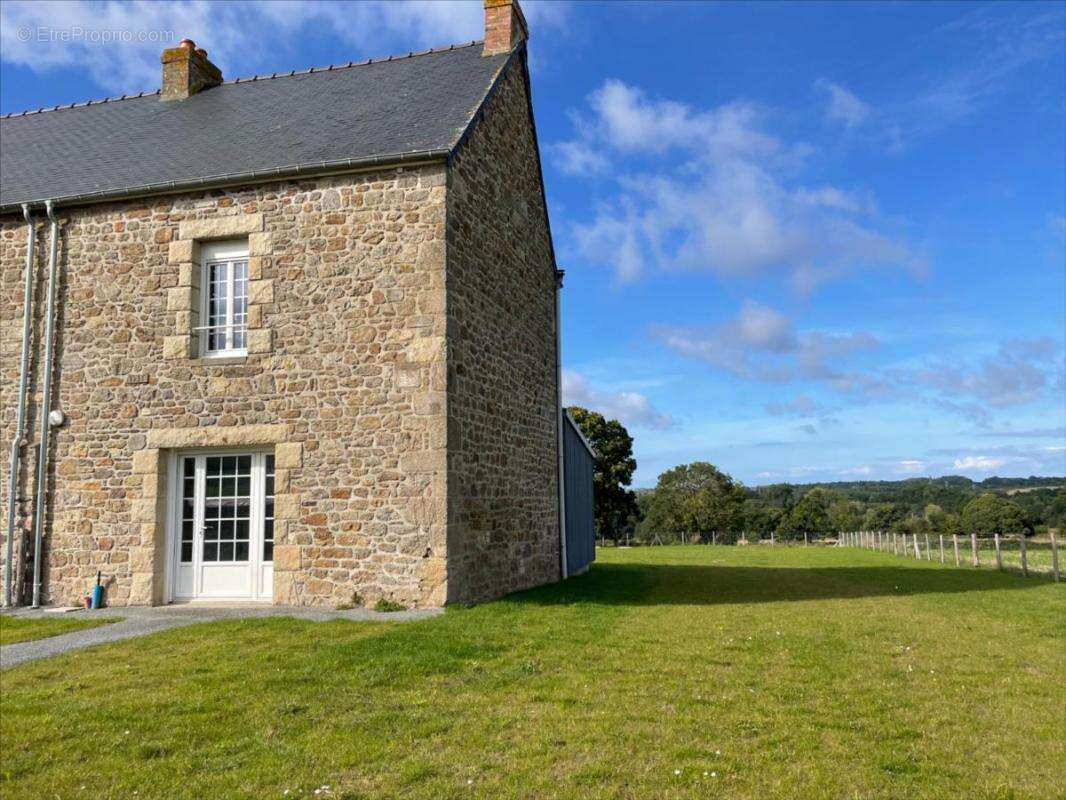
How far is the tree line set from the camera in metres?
42.4

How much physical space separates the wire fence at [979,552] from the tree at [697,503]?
2325cm

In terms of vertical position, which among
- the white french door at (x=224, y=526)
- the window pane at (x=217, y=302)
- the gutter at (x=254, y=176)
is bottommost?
the white french door at (x=224, y=526)

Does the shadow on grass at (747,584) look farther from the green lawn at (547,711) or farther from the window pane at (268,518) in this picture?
the window pane at (268,518)

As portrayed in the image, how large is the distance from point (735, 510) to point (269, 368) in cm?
5387

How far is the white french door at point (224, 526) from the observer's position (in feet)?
33.2

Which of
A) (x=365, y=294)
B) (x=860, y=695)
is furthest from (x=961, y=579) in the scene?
(x=365, y=294)

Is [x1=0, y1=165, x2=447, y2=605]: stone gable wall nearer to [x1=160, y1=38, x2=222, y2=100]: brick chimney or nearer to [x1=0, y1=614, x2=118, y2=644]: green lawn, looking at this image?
[x1=0, y1=614, x2=118, y2=644]: green lawn

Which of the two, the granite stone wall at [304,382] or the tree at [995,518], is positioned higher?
the granite stone wall at [304,382]

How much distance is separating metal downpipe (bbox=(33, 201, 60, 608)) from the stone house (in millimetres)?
37

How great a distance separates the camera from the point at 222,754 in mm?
4617

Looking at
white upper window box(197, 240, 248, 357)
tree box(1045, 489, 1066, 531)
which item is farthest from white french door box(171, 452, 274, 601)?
tree box(1045, 489, 1066, 531)

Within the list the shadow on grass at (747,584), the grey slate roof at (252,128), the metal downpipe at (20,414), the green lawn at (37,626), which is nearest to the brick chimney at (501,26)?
the grey slate roof at (252,128)

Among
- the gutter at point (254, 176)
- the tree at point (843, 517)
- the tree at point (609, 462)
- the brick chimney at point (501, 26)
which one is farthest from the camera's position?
the tree at point (843, 517)

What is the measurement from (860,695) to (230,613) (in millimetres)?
6853
